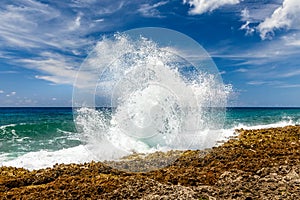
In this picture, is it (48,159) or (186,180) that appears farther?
(48,159)

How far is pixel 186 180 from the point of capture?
21.6ft

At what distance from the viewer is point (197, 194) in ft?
16.3

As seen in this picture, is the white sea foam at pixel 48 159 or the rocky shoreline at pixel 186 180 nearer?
the rocky shoreline at pixel 186 180

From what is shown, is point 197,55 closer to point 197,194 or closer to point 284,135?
point 197,194

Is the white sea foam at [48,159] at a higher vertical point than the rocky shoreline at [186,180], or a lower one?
lower

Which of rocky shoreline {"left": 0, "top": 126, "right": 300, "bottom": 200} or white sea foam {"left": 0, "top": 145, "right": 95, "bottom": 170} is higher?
rocky shoreline {"left": 0, "top": 126, "right": 300, "bottom": 200}

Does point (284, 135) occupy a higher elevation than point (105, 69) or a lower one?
lower

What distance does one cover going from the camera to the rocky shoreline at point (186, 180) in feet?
16.8

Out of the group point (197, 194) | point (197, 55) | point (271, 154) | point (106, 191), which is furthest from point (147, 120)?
point (197, 194)

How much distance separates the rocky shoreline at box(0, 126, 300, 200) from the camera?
5125 mm

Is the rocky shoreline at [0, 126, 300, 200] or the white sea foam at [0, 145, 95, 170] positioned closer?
the rocky shoreline at [0, 126, 300, 200]

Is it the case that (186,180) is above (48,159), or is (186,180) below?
above

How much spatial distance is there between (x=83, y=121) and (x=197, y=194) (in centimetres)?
833

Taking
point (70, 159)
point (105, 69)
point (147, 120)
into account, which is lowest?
point (70, 159)
